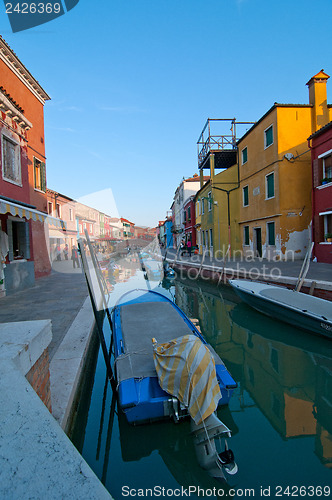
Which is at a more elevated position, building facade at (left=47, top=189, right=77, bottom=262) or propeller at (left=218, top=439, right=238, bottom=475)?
building facade at (left=47, top=189, right=77, bottom=262)

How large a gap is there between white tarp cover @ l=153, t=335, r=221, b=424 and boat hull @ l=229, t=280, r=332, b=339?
156 inches

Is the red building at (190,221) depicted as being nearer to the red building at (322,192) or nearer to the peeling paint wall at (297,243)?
the peeling paint wall at (297,243)

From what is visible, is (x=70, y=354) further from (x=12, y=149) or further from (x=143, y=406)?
(x=12, y=149)

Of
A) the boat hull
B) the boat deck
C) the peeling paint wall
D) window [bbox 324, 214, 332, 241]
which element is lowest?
the boat hull

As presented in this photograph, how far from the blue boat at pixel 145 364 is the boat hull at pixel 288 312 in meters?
2.94

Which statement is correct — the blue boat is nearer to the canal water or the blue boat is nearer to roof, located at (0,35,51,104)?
the canal water

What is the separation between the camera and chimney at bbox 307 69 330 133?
517 inches

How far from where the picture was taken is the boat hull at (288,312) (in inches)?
230

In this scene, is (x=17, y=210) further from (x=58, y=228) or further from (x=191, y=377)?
(x=58, y=228)

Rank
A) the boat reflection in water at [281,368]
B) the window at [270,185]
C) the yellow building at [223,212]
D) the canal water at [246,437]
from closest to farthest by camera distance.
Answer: the canal water at [246,437], the boat reflection in water at [281,368], the window at [270,185], the yellow building at [223,212]

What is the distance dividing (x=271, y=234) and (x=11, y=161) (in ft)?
41.6

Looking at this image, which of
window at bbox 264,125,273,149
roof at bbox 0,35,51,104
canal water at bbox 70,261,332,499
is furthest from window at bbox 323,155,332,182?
roof at bbox 0,35,51,104

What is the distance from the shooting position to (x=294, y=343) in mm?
6086

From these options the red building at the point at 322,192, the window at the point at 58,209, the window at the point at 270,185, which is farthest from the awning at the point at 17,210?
the window at the point at 58,209
